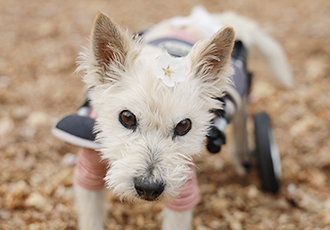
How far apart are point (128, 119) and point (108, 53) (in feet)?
1.50

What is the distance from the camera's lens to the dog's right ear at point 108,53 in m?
1.66

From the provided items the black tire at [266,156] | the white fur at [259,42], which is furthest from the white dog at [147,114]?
the white fur at [259,42]

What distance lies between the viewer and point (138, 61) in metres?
1.77

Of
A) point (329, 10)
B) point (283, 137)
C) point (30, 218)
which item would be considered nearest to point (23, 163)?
point (30, 218)

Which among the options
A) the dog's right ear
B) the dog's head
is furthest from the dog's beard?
the dog's right ear

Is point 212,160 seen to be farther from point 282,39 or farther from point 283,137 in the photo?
point 282,39

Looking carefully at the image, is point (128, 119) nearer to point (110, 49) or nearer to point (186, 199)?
point (110, 49)

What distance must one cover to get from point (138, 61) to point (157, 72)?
217mm

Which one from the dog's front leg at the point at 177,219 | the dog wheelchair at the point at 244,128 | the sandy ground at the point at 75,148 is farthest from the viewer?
the sandy ground at the point at 75,148

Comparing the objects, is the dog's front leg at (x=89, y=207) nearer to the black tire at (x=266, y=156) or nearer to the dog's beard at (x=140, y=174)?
the dog's beard at (x=140, y=174)

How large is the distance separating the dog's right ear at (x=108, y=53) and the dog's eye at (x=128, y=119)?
0.23m

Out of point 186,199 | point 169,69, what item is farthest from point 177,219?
point 169,69

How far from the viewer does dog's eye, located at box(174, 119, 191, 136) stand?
1653 mm

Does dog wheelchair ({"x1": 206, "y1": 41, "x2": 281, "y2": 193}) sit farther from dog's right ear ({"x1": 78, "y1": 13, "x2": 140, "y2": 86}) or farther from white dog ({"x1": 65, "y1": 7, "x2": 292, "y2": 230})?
dog's right ear ({"x1": 78, "y1": 13, "x2": 140, "y2": 86})
